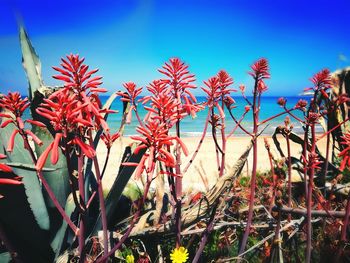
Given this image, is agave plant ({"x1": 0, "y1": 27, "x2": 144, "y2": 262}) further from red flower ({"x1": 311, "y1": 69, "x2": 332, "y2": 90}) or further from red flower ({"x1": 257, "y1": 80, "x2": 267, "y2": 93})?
red flower ({"x1": 311, "y1": 69, "x2": 332, "y2": 90})

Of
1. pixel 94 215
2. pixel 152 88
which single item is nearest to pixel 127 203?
pixel 94 215

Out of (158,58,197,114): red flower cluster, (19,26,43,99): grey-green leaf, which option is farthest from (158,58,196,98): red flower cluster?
(19,26,43,99): grey-green leaf

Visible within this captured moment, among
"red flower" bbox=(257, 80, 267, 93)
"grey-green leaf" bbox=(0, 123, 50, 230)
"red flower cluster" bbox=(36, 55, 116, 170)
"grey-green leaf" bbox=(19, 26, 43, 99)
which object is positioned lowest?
"grey-green leaf" bbox=(0, 123, 50, 230)

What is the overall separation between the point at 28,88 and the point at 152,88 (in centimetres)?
123

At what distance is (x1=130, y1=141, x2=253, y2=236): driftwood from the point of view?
3.97ft

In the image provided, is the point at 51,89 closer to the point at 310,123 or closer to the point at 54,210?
the point at 54,210

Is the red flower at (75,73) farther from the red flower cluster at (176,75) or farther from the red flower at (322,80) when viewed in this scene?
the red flower at (322,80)

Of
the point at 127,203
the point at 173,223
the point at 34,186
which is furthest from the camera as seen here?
the point at 127,203

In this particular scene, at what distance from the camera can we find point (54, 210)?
6.48ft

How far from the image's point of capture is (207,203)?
1.33m

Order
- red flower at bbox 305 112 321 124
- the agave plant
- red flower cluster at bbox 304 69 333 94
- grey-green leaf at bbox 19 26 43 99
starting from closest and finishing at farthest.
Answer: the agave plant, red flower at bbox 305 112 321 124, red flower cluster at bbox 304 69 333 94, grey-green leaf at bbox 19 26 43 99

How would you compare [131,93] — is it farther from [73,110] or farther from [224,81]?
[73,110]

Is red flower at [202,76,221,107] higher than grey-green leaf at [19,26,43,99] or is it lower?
lower

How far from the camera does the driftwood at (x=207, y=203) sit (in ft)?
3.97
